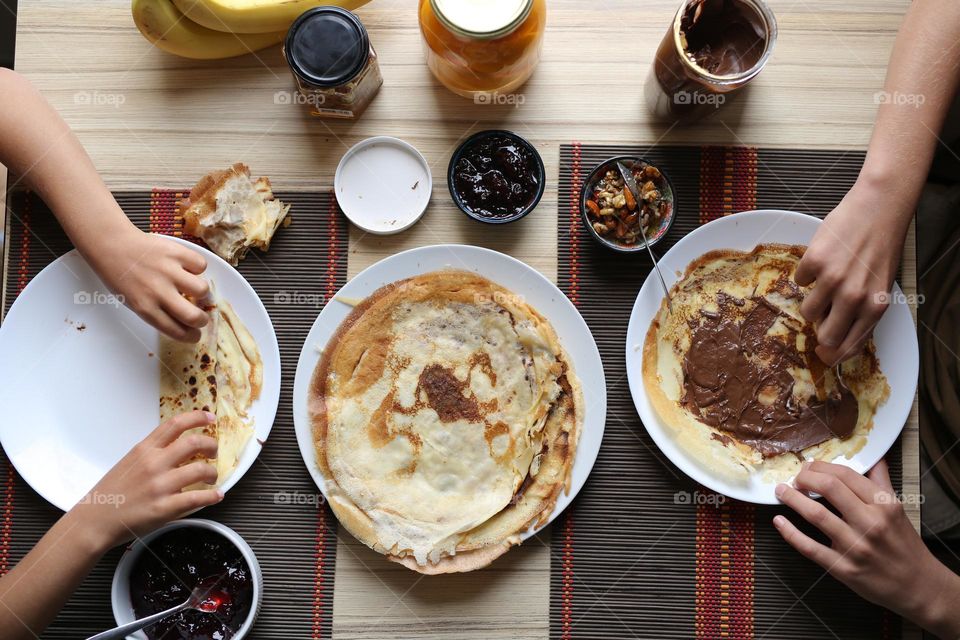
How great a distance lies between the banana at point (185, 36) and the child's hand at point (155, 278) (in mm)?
455

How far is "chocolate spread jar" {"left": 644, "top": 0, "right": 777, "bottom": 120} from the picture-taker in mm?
1505

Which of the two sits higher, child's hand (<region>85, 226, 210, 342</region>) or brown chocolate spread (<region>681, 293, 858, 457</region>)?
child's hand (<region>85, 226, 210, 342</region>)

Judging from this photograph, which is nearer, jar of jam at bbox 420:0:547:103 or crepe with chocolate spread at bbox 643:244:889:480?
jar of jam at bbox 420:0:547:103

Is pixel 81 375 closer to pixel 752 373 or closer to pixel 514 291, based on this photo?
pixel 514 291

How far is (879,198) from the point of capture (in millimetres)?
1503

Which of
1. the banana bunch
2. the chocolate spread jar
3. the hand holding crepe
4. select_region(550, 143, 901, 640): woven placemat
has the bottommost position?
select_region(550, 143, 901, 640): woven placemat

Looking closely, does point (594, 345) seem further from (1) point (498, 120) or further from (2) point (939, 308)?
(2) point (939, 308)

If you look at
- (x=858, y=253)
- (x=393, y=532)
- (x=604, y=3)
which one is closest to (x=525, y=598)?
(x=393, y=532)

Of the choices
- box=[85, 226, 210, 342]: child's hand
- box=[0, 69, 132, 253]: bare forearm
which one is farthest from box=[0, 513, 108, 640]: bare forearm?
box=[0, 69, 132, 253]: bare forearm

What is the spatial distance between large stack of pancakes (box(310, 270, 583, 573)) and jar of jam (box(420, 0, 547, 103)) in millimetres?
466

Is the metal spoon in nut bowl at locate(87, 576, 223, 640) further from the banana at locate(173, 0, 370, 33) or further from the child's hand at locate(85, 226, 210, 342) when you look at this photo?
the banana at locate(173, 0, 370, 33)

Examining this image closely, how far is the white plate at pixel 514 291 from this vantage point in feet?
5.27

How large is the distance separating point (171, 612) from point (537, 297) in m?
1.06

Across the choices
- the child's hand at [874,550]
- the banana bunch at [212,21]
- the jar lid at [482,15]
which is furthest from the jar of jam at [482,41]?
the child's hand at [874,550]
